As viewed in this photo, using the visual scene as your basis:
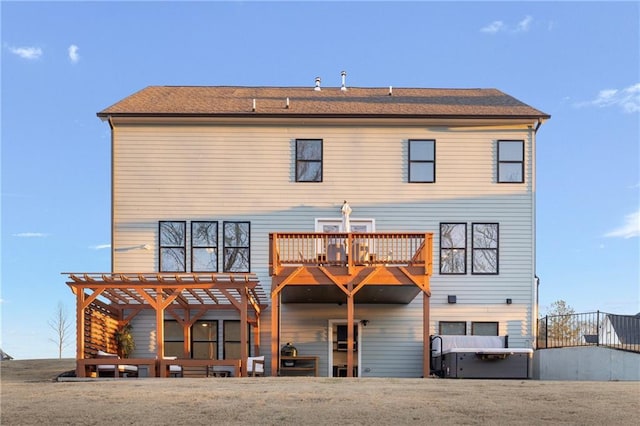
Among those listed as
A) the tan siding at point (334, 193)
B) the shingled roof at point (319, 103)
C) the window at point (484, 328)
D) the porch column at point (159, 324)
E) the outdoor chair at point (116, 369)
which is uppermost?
the shingled roof at point (319, 103)

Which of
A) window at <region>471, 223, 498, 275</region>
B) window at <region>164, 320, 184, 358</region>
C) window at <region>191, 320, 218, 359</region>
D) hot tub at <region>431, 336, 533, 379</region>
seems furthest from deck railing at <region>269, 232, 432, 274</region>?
window at <region>164, 320, 184, 358</region>

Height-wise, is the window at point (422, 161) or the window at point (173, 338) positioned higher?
the window at point (422, 161)

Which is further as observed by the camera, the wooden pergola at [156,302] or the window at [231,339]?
the window at [231,339]

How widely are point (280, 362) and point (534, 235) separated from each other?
8.22 m

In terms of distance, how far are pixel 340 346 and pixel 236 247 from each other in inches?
159

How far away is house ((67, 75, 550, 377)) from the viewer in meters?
20.7

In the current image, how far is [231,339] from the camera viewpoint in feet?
68.3

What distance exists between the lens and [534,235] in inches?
827

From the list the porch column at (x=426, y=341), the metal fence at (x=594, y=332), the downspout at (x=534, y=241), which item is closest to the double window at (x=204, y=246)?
the porch column at (x=426, y=341)

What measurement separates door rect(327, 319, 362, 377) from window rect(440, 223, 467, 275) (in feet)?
9.96

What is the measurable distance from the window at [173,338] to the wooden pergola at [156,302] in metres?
0.41

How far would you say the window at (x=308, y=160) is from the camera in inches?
833

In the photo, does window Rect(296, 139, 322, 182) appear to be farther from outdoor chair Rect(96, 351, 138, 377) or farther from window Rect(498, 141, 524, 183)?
outdoor chair Rect(96, 351, 138, 377)

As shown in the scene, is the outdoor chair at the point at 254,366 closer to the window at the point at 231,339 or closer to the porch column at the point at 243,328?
the porch column at the point at 243,328
